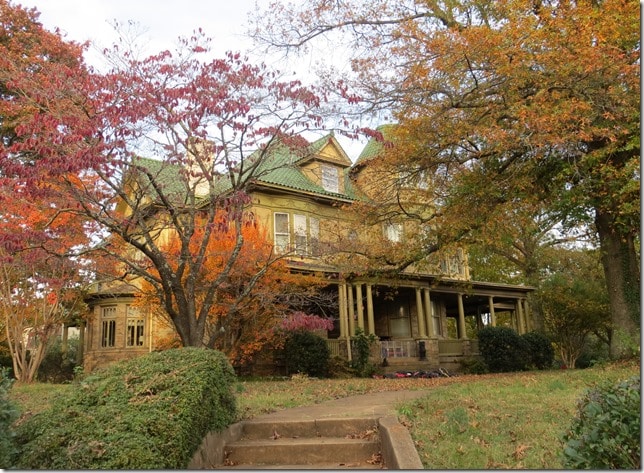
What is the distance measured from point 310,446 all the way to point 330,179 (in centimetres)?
1911

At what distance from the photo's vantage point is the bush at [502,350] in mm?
22859

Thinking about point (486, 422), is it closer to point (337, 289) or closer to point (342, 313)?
point (342, 313)

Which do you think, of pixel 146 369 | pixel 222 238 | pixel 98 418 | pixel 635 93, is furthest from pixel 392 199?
pixel 98 418

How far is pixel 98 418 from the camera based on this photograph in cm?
502

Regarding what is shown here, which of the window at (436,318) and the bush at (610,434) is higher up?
the window at (436,318)

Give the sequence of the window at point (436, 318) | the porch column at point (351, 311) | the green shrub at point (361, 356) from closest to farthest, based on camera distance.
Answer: the green shrub at point (361, 356) → the porch column at point (351, 311) → the window at point (436, 318)

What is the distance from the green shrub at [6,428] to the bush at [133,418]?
4.6 inches

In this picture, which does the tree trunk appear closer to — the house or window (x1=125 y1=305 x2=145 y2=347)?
the house

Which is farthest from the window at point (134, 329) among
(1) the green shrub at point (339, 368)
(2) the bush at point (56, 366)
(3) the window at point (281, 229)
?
(1) the green shrub at point (339, 368)

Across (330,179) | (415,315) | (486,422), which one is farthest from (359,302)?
(486,422)

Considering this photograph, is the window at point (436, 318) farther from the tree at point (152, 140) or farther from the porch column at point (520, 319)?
the tree at point (152, 140)

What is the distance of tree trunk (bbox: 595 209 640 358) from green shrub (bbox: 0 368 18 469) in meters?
14.1

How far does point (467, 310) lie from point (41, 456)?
32790mm

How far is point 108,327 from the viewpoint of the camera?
2319 centimetres
